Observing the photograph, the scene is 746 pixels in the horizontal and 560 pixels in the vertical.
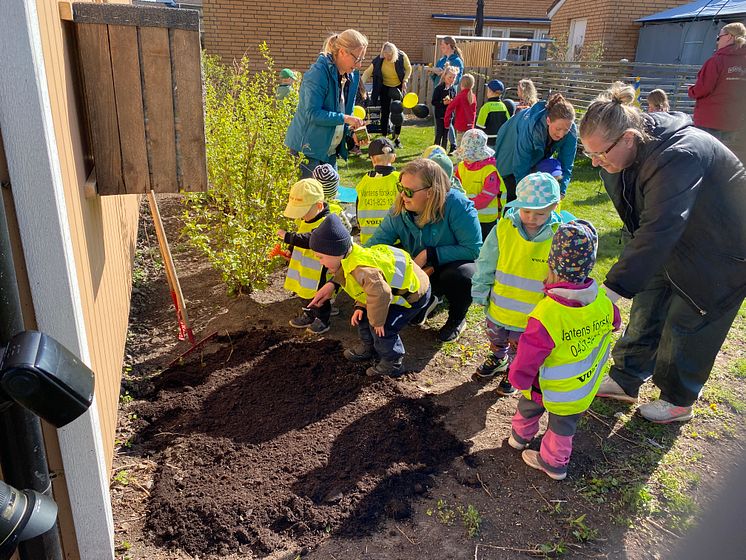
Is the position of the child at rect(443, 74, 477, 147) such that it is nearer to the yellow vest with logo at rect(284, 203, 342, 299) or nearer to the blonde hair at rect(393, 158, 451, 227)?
the blonde hair at rect(393, 158, 451, 227)

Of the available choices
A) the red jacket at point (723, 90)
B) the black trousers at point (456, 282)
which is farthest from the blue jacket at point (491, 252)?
the red jacket at point (723, 90)

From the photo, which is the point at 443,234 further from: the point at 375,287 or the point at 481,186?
the point at 481,186

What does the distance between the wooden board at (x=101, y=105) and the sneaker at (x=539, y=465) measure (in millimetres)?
2467

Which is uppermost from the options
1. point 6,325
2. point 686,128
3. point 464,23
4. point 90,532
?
point 464,23

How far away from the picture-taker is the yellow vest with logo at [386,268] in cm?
350

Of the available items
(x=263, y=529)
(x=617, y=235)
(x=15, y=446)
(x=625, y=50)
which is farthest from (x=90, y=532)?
(x=625, y=50)

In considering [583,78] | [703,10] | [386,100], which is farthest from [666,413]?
[703,10]

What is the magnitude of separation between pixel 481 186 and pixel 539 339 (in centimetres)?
306

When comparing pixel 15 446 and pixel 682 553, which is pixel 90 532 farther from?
pixel 682 553

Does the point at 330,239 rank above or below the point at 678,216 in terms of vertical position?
below

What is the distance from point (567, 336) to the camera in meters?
2.75

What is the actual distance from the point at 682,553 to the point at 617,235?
692cm

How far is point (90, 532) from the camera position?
2.35m

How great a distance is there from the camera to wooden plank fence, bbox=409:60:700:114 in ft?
37.1
